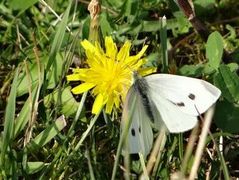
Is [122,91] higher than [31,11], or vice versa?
[31,11]

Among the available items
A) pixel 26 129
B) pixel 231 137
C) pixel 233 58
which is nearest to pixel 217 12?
pixel 233 58

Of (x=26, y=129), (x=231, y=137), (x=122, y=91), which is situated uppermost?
(x=122, y=91)

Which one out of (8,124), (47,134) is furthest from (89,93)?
(8,124)

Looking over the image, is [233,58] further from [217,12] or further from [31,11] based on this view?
[31,11]

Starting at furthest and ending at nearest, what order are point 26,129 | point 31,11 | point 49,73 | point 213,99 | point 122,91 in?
point 31,11, point 49,73, point 26,129, point 122,91, point 213,99

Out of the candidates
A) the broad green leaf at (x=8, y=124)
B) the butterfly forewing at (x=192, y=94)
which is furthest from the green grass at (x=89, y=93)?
the butterfly forewing at (x=192, y=94)

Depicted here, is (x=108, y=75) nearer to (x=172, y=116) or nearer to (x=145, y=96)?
(x=145, y=96)

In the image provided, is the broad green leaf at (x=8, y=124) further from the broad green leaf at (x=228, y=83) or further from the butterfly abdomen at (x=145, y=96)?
the broad green leaf at (x=228, y=83)
